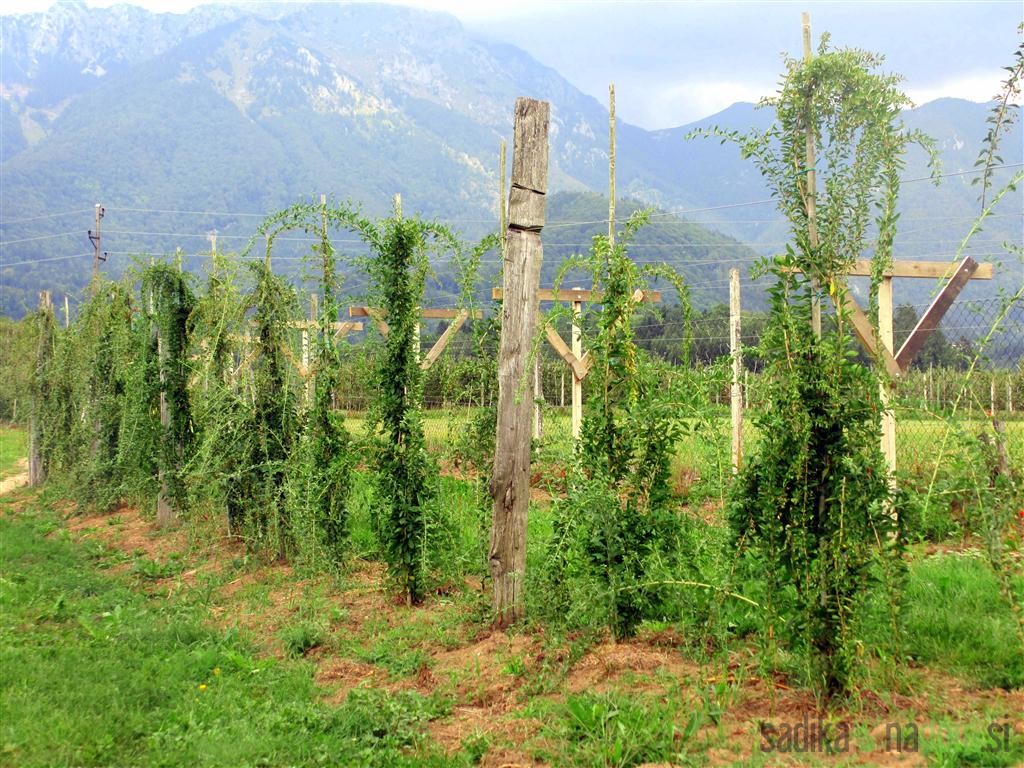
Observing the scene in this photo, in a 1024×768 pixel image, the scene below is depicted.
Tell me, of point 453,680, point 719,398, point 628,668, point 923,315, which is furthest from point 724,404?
point 453,680

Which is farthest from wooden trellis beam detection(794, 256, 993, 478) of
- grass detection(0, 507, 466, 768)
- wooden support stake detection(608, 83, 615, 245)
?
grass detection(0, 507, 466, 768)

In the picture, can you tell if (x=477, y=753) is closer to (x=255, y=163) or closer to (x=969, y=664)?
(x=969, y=664)

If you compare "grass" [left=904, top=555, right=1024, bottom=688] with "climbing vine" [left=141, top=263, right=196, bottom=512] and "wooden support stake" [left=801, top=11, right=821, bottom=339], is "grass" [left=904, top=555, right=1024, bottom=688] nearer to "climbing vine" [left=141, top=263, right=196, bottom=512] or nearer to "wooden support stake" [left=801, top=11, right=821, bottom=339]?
"wooden support stake" [left=801, top=11, right=821, bottom=339]

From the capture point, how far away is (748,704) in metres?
4.13

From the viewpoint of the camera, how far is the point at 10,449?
2334 centimetres

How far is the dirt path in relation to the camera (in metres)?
16.2

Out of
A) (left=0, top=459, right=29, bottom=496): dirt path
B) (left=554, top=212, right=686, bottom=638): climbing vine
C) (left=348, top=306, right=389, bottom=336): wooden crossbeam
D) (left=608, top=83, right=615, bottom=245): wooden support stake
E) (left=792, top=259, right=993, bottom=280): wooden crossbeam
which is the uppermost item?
(left=608, top=83, right=615, bottom=245): wooden support stake

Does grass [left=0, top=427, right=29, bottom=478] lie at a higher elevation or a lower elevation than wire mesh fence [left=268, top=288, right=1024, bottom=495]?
lower

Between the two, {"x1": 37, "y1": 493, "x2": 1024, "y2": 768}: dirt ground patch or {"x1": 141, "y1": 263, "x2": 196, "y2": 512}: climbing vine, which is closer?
{"x1": 37, "y1": 493, "x2": 1024, "y2": 768}: dirt ground patch

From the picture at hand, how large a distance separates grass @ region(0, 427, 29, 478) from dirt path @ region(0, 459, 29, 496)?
0.56ft

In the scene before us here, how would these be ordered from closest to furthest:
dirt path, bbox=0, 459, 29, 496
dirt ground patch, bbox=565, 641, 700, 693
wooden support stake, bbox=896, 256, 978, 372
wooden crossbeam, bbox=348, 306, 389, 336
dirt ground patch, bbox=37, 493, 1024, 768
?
dirt ground patch, bbox=37, 493, 1024, 768
dirt ground patch, bbox=565, 641, 700, 693
wooden support stake, bbox=896, 256, 978, 372
wooden crossbeam, bbox=348, 306, 389, 336
dirt path, bbox=0, 459, 29, 496

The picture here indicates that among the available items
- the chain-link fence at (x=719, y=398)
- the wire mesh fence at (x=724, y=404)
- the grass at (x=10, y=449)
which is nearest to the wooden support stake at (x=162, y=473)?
the wire mesh fence at (x=724, y=404)

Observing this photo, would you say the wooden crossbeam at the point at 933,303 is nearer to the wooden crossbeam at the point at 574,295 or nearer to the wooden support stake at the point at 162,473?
the wooden crossbeam at the point at 574,295

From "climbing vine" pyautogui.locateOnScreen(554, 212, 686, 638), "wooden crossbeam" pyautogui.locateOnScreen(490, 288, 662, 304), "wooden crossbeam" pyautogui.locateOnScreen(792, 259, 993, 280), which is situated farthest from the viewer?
"wooden crossbeam" pyautogui.locateOnScreen(792, 259, 993, 280)
